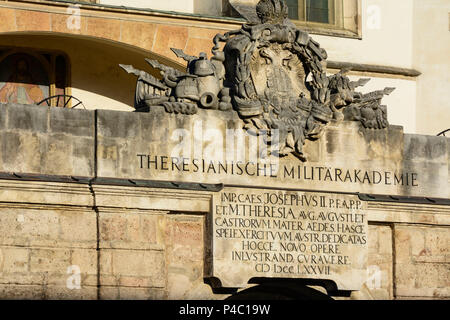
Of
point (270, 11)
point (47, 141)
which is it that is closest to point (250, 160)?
point (270, 11)

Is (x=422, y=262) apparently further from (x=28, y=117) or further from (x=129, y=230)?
(x=28, y=117)

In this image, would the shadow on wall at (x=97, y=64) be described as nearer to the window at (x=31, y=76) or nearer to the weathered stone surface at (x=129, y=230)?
the window at (x=31, y=76)

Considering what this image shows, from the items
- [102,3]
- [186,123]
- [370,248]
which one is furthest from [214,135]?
[102,3]

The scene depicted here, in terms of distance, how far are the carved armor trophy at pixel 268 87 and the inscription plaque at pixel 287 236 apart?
0.99 metres

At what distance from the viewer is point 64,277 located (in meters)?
34.9

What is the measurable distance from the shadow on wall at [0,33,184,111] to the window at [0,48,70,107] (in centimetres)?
17

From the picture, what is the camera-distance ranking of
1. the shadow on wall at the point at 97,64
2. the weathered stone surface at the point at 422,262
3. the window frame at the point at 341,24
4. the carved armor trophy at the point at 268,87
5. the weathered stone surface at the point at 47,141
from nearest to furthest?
the weathered stone surface at the point at 47,141 < the carved armor trophy at the point at 268,87 < the weathered stone surface at the point at 422,262 < the shadow on wall at the point at 97,64 < the window frame at the point at 341,24

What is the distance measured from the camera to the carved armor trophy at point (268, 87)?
36.4 meters

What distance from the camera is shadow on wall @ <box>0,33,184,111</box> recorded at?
42.5 meters

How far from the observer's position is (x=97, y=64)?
4322 centimetres

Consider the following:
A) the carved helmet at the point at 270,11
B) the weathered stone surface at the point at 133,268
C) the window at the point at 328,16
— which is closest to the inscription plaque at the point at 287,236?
the weathered stone surface at the point at 133,268

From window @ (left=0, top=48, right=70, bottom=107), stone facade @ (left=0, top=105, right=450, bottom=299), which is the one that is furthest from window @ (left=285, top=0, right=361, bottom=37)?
stone facade @ (left=0, top=105, right=450, bottom=299)

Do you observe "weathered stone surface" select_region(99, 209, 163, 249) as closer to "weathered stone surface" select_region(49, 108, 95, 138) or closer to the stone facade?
the stone facade

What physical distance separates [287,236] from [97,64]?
329 inches
